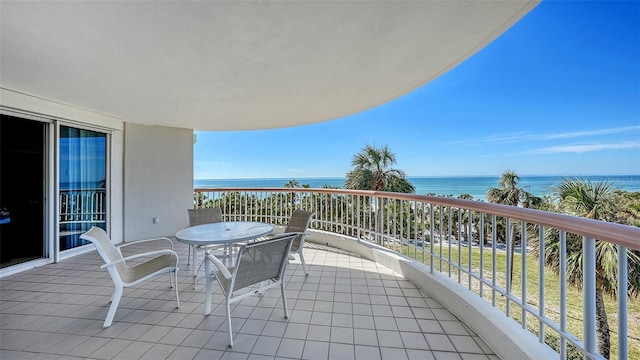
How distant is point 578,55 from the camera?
17.8 metres

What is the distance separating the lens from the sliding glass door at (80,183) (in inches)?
167

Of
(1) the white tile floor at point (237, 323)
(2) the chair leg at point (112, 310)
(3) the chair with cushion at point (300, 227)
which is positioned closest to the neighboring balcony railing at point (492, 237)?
(1) the white tile floor at point (237, 323)

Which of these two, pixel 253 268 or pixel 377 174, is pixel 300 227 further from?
pixel 377 174

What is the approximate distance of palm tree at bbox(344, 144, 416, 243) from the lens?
9.84 metres

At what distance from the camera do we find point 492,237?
2088mm

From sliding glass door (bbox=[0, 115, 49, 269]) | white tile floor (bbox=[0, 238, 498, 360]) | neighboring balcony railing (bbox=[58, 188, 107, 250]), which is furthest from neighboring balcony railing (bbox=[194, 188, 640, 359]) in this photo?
sliding glass door (bbox=[0, 115, 49, 269])

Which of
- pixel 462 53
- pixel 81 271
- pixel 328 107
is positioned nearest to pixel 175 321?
pixel 81 271

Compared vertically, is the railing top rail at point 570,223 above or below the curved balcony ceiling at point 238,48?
below

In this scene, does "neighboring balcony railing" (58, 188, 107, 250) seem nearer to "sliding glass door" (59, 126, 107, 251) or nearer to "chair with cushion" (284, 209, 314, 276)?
"sliding glass door" (59, 126, 107, 251)

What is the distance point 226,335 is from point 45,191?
13.2 feet

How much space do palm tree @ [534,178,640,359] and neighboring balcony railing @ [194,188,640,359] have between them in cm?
19

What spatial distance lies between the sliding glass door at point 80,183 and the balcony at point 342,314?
1011 mm

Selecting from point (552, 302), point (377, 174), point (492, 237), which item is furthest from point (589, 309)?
point (377, 174)

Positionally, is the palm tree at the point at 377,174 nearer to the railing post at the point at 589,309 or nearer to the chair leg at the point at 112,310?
the chair leg at the point at 112,310
